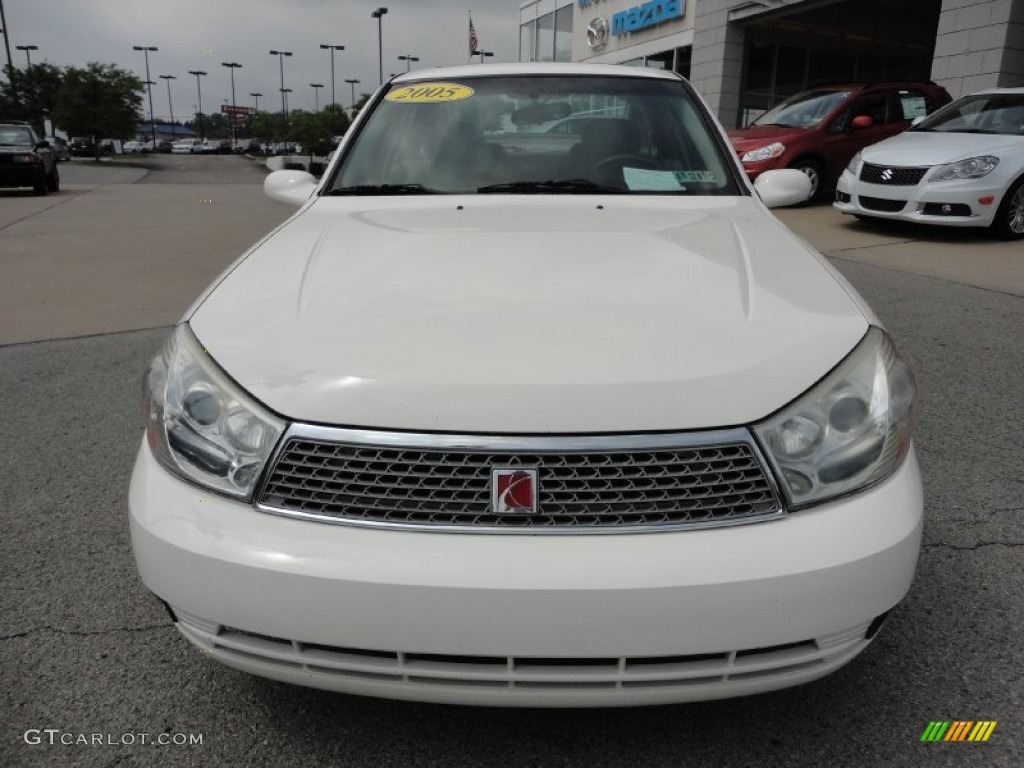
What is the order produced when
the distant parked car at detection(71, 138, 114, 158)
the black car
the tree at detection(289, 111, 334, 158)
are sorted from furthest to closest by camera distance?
the distant parked car at detection(71, 138, 114, 158) → the tree at detection(289, 111, 334, 158) → the black car

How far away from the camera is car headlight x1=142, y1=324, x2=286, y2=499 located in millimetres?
1528

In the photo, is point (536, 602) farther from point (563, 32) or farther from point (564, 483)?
point (563, 32)

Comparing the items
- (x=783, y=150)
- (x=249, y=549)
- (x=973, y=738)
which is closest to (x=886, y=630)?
(x=973, y=738)

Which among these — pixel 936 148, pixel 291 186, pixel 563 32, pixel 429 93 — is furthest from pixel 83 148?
pixel 429 93

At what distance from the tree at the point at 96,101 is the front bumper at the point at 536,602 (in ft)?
159

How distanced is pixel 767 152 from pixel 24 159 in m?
13.3

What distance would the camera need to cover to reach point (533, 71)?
125 inches

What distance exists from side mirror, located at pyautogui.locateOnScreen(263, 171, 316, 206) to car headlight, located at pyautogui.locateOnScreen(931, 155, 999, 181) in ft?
23.2

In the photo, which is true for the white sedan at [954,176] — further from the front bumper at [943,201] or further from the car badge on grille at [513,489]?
the car badge on grille at [513,489]

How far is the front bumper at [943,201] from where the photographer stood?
8.05 m

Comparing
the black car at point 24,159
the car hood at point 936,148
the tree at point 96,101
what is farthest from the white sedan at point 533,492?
the tree at point 96,101

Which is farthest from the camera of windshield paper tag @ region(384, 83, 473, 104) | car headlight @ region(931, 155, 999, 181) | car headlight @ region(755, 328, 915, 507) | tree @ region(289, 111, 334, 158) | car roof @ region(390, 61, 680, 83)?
tree @ region(289, 111, 334, 158)

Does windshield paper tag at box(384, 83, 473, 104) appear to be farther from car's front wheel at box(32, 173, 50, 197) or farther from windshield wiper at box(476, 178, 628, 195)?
car's front wheel at box(32, 173, 50, 197)

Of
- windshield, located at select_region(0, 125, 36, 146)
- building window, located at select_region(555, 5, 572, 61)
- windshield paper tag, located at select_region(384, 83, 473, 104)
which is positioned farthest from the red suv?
building window, located at select_region(555, 5, 572, 61)
